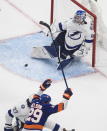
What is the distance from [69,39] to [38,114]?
210cm

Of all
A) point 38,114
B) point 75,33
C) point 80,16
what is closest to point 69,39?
point 75,33

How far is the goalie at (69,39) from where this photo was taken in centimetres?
738

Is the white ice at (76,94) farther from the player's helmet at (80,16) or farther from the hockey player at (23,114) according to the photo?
the player's helmet at (80,16)

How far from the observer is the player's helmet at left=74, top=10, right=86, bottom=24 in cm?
721

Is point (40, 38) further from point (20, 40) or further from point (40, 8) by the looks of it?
point (40, 8)

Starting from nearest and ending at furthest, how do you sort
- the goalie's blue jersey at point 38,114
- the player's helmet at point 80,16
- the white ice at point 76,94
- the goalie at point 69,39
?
the goalie's blue jersey at point 38,114 < the white ice at point 76,94 < the player's helmet at point 80,16 < the goalie at point 69,39

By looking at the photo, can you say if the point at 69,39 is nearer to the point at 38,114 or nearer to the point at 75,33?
the point at 75,33

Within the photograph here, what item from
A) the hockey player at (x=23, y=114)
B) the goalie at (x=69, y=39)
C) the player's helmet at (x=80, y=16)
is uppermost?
the player's helmet at (x=80, y=16)

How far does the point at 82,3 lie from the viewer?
8.03m

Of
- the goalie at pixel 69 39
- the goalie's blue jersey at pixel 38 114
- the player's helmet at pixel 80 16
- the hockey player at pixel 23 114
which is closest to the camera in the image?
the goalie's blue jersey at pixel 38 114

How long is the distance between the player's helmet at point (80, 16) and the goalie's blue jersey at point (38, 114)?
Result: 195 centimetres

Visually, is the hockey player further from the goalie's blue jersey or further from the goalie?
the goalie

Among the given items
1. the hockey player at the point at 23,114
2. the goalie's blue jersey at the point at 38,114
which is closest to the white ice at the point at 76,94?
the hockey player at the point at 23,114

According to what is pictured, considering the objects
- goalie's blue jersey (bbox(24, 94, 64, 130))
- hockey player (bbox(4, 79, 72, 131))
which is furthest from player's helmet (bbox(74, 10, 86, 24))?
goalie's blue jersey (bbox(24, 94, 64, 130))
